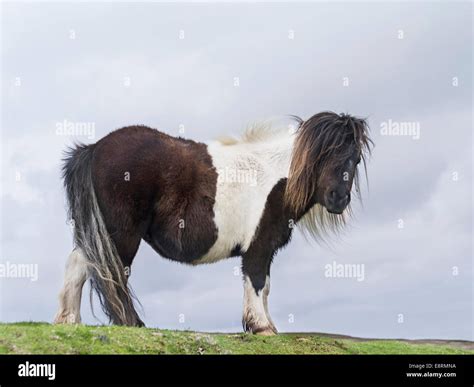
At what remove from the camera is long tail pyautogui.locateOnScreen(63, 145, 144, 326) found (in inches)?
447

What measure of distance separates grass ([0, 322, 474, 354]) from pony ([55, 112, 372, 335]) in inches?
19.5

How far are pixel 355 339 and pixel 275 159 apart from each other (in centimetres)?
347

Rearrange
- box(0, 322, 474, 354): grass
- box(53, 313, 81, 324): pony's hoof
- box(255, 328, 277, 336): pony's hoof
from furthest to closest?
box(255, 328, 277, 336): pony's hoof < box(53, 313, 81, 324): pony's hoof < box(0, 322, 474, 354): grass

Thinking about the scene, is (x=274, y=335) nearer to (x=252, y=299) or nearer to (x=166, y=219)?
(x=252, y=299)

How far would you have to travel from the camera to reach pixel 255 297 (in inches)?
458

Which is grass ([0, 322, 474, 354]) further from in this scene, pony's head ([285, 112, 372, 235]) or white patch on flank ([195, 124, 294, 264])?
pony's head ([285, 112, 372, 235])

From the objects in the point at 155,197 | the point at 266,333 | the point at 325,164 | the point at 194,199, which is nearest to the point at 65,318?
the point at 155,197

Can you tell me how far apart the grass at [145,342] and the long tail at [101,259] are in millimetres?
627

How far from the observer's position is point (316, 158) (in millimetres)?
11883

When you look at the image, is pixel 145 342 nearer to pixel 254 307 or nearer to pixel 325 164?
pixel 254 307

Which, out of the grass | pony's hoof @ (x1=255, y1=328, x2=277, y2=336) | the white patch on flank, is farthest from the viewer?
the white patch on flank

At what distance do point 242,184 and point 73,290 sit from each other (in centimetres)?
295

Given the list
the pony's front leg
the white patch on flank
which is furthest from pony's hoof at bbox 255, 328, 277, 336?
the white patch on flank

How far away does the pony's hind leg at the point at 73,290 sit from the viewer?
11398 millimetres
